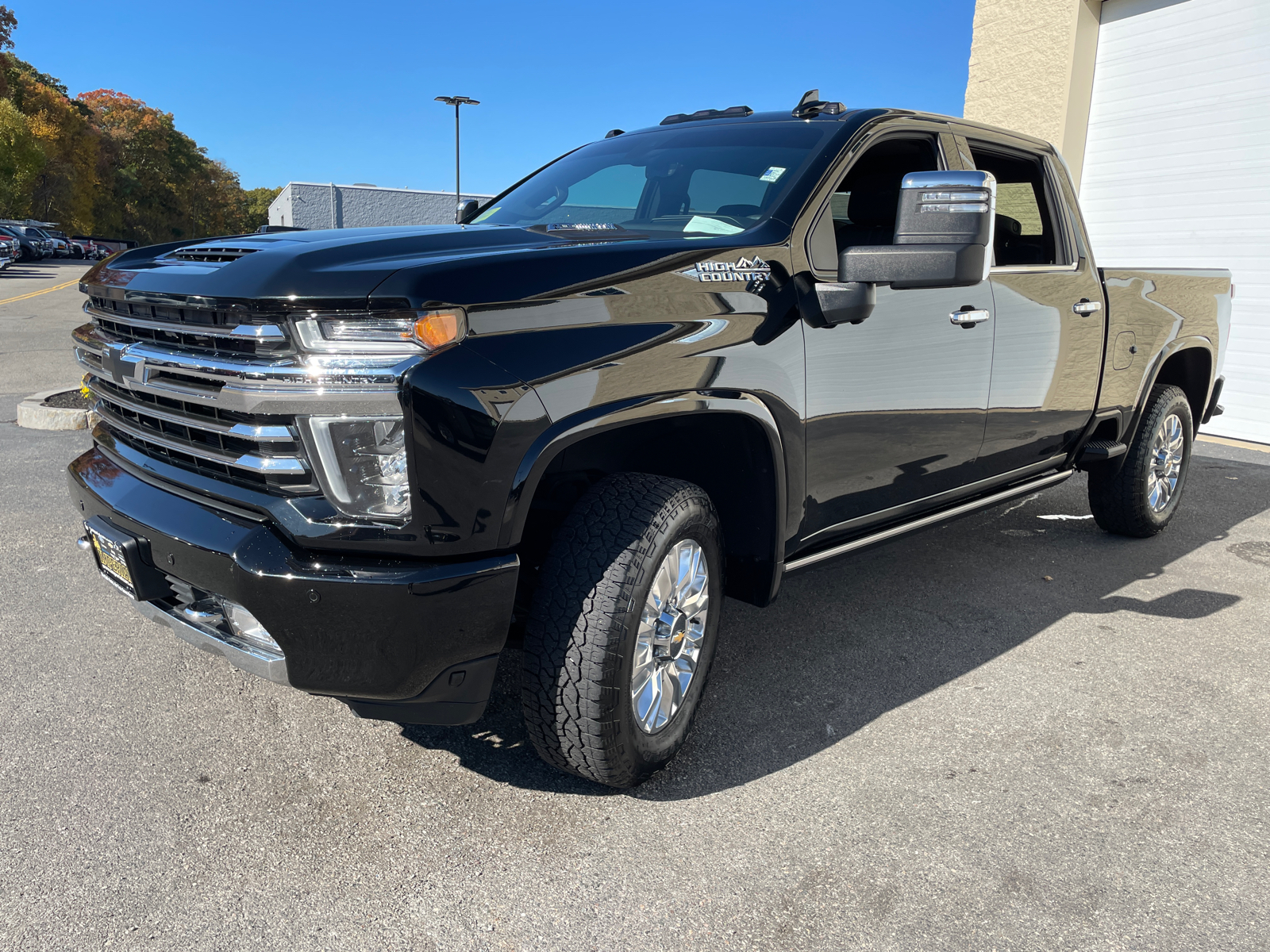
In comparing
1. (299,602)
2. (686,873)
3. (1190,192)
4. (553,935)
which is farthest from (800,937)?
(1190,192)

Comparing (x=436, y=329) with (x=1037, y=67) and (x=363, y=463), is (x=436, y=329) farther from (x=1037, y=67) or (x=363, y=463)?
(x=1037, y=67)

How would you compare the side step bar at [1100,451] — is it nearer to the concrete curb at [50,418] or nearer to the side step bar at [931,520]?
the side step bar at [931,520]

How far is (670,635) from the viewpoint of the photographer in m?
2.63

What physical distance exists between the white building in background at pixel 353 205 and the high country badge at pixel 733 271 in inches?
1585

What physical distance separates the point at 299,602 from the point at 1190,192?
9701 mm

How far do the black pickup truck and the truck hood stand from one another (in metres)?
0.01

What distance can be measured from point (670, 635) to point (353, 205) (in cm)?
4460

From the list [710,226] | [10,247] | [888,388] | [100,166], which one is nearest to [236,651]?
[710,226]

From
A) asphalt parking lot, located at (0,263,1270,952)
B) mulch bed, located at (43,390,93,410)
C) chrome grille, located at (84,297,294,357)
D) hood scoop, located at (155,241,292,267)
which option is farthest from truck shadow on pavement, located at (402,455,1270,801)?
mulch bed, located at (43,390,93,410)

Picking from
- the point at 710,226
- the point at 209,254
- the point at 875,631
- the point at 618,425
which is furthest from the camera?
the point at 875,631

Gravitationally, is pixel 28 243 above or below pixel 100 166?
below

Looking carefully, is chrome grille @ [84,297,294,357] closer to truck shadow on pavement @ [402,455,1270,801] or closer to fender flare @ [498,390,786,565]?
fender flare @ [498,390,786,565]

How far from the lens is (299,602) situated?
2.08 metres

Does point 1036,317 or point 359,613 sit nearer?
point 359,613
